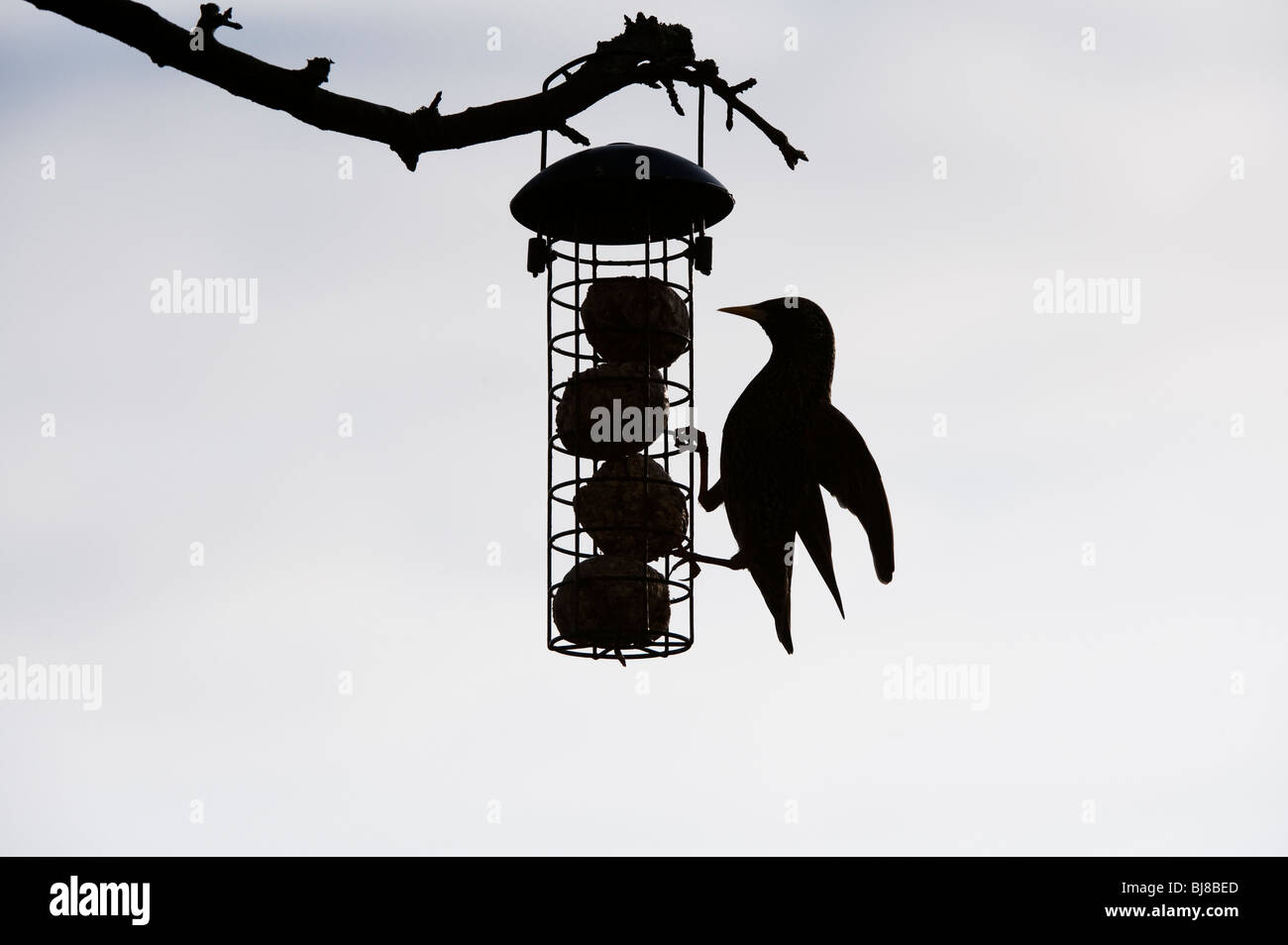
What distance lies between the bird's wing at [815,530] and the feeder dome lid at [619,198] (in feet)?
3.72

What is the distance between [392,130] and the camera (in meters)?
4.21

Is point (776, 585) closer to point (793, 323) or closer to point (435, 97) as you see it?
point (793, 323)

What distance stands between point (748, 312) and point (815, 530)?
2.79 feet

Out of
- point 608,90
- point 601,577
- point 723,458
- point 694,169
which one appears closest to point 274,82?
point 608,90

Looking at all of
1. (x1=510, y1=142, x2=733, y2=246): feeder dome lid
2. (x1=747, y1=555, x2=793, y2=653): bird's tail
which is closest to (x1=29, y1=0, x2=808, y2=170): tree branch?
(x1=510, y1=142, x2=733, y2=246): feeder dome lid

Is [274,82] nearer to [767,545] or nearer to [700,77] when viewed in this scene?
[700,77]

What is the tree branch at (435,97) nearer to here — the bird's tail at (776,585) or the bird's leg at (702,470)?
the bird's leg at (702,470)

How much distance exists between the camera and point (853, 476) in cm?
595

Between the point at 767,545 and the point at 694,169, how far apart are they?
161 centimetres

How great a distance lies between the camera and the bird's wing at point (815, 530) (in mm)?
5969

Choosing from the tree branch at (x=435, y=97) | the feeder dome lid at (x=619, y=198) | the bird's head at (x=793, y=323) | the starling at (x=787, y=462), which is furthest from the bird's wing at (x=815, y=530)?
the tree branch at (x=435, y=97)

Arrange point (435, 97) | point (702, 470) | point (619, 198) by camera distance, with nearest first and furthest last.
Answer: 1. point (435, 97)
2. point (619, 198)
3. point (702, 470)

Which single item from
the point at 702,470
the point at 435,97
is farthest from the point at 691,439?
the point at 435,97

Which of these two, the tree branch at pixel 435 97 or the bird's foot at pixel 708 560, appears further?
the bird's foot at pixel 708 560
